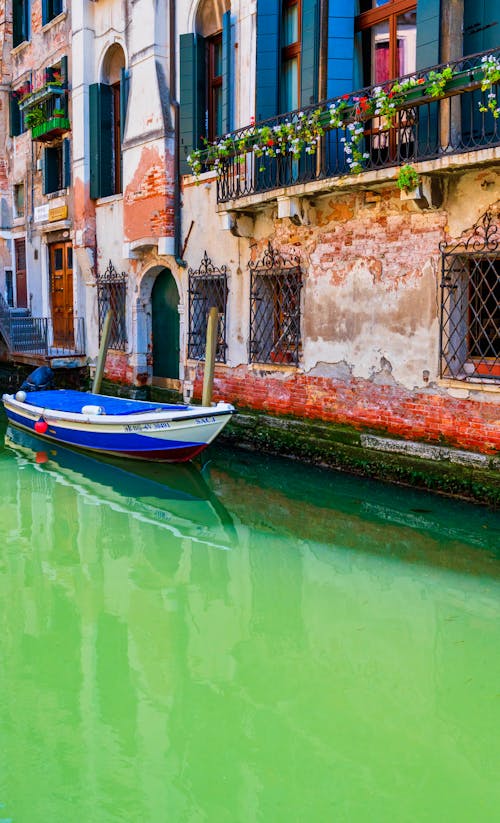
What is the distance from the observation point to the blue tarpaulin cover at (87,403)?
9.42 meters

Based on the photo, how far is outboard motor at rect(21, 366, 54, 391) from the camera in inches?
507

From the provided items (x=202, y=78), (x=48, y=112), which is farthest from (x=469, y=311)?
(x=48, y=112)

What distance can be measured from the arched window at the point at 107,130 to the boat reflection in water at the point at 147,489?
4.71m

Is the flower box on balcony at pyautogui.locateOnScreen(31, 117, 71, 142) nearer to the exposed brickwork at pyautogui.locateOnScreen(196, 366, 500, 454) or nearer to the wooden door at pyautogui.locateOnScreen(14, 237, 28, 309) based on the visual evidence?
the wooden door at pyautogui.locateOnScreen(14, 237, 28, 309)

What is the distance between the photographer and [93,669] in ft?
14.1

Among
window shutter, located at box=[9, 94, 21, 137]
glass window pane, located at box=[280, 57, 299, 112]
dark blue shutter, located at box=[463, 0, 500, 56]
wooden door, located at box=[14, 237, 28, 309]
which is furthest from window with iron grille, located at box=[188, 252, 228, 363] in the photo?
window shutter, located at box=[9, 94, 21, 137]

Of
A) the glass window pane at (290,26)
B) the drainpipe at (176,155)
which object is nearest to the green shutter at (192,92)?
the drainpipe at (176,155)

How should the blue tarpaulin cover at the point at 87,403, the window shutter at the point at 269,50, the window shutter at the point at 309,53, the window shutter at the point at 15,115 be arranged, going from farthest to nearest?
the window shutter at the point at 15,115 → the blue tarpaulin cover at the point at 87,403 → the window shutter at the point at 269,50 → the window shutter at the point at 309,53

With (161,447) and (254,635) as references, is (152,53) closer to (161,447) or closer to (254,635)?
(161,447)

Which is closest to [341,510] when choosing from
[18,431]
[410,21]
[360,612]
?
[360,612]

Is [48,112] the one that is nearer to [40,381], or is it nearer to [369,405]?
A: [40,381]

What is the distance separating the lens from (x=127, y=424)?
29.9 ft

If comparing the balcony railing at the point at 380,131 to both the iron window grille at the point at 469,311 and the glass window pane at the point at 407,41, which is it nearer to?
the glass window pane at the point at 407,41

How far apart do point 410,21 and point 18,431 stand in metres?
7.72
